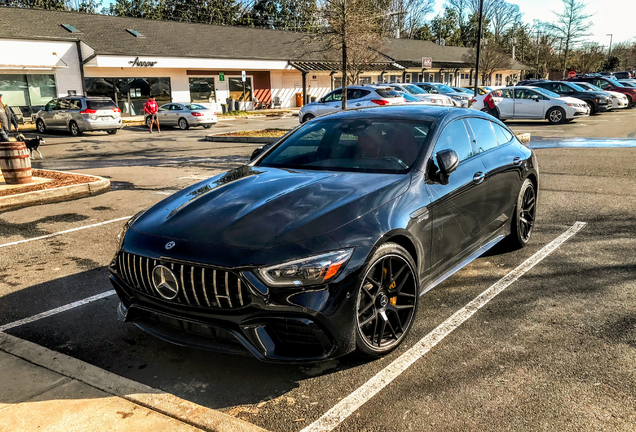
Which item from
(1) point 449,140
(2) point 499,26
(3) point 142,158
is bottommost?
(3) point 142,158

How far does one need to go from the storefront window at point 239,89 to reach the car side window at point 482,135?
36.4 meters

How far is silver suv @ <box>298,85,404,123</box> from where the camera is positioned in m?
21.9

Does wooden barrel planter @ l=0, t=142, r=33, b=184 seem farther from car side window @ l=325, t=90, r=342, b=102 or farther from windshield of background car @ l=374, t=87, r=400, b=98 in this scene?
windshield of background car @ l=374, t=87, r=400, b=98

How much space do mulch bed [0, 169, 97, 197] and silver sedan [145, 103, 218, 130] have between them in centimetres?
1497

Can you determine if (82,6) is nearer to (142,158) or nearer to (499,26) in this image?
(142,158)

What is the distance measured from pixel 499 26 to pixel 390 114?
313 feet

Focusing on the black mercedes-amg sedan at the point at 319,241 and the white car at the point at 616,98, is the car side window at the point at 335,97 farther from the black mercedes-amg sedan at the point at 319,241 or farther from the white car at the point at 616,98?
the black mercedes-amg sedan at the point at 319,241

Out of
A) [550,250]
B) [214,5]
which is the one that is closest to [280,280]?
[550,250]

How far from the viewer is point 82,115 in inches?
933

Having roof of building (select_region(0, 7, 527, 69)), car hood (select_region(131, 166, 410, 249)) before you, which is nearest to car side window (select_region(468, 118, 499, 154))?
car hood (select_region(131, 166, 410, 249))

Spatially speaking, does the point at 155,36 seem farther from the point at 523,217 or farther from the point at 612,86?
the point at 523,217

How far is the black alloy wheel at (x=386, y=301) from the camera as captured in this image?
3.53 metres

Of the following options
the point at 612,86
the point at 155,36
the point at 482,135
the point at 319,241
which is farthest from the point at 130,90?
the point at 319,241

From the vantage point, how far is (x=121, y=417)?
3078mm
